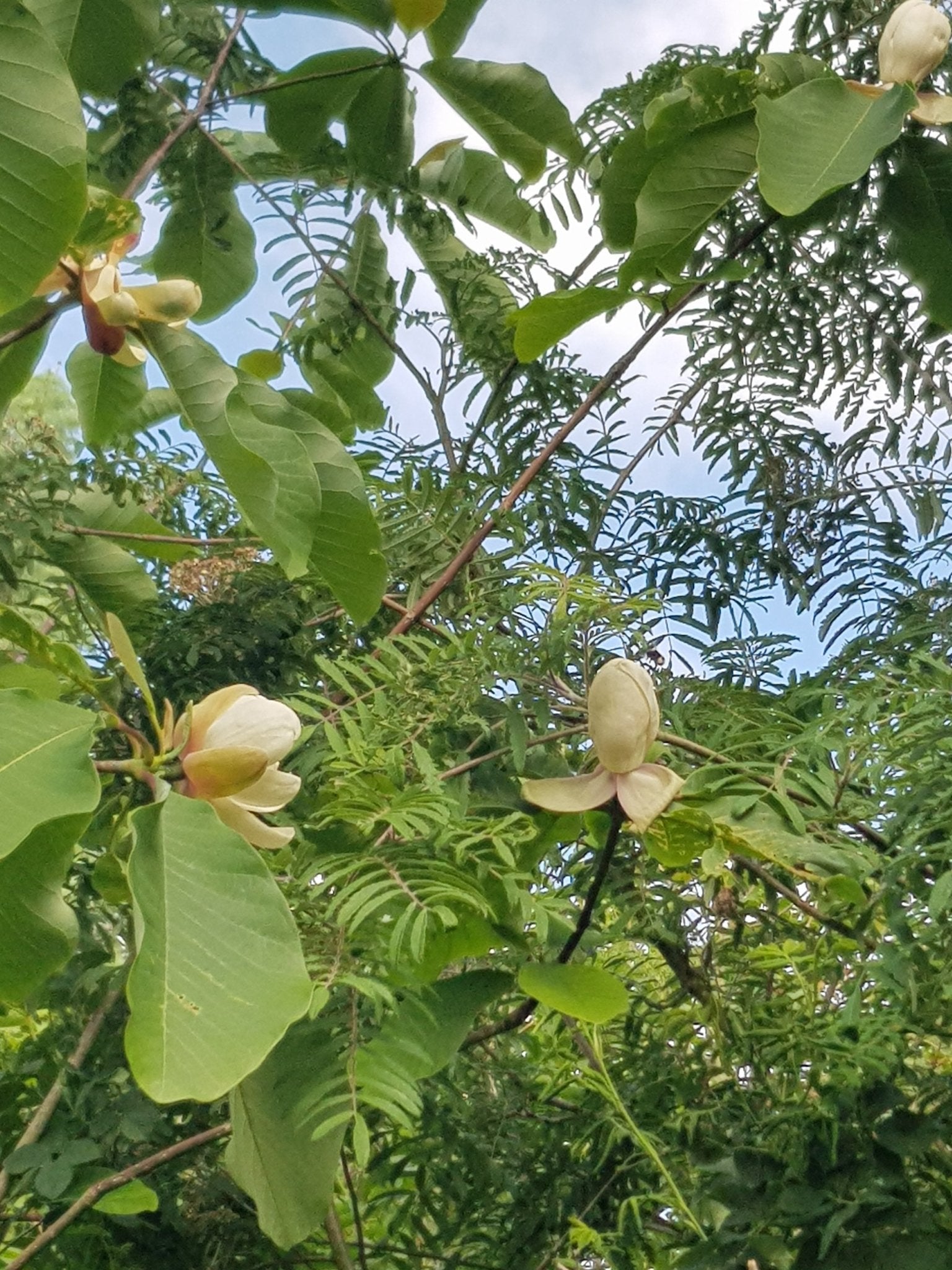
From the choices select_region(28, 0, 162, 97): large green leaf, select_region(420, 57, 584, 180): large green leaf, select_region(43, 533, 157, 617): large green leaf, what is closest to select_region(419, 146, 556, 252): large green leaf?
select_region(420, 57, 584, 180): large green leaf

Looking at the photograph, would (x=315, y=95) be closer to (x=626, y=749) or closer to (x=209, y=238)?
(x=209, y=238)

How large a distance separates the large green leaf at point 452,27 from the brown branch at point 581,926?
0.57m

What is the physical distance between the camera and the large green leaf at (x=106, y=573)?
783 millimetres

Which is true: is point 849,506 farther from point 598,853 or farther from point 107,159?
point 107,159

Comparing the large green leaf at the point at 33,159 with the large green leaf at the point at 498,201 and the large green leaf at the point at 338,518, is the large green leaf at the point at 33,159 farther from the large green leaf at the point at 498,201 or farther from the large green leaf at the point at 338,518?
the large green leaf at the point at 498,201

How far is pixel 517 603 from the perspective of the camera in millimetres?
582

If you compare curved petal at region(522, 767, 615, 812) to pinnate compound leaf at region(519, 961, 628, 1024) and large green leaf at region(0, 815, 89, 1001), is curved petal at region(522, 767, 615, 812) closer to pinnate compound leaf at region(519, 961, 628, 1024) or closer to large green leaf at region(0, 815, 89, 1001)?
pinnate compound leaf at region(519, 961, 628, 1024)

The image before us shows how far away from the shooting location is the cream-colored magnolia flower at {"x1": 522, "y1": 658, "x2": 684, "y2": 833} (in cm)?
45

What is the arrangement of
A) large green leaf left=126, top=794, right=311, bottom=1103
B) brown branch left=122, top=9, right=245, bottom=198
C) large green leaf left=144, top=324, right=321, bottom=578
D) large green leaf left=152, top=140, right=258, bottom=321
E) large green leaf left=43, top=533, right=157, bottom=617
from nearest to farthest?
1. large green leaf left=126, top=794, right=311, bottom=1103
2. large green leaf left=144, top=324, right=321, bottom=578
3. brown branch left=122, top=9, right=245, bottom=198
4. large green leaf left=43, top=533, right=157, bottom=617
5. large green leaf left=152, top=140, right=258, bottom=321

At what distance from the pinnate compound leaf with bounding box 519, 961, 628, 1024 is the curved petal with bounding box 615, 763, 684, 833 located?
0.19 feet

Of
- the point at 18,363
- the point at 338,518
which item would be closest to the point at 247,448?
the point at 338,518

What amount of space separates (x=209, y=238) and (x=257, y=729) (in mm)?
584

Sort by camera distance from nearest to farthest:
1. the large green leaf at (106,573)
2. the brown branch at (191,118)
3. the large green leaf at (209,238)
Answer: the brown branch at (191,118)
the large green leaf at (106,573)
the large green leaf at (209,238)

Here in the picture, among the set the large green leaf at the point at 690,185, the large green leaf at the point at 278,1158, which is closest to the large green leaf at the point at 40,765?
the large green leaf at the point at 278,1158
